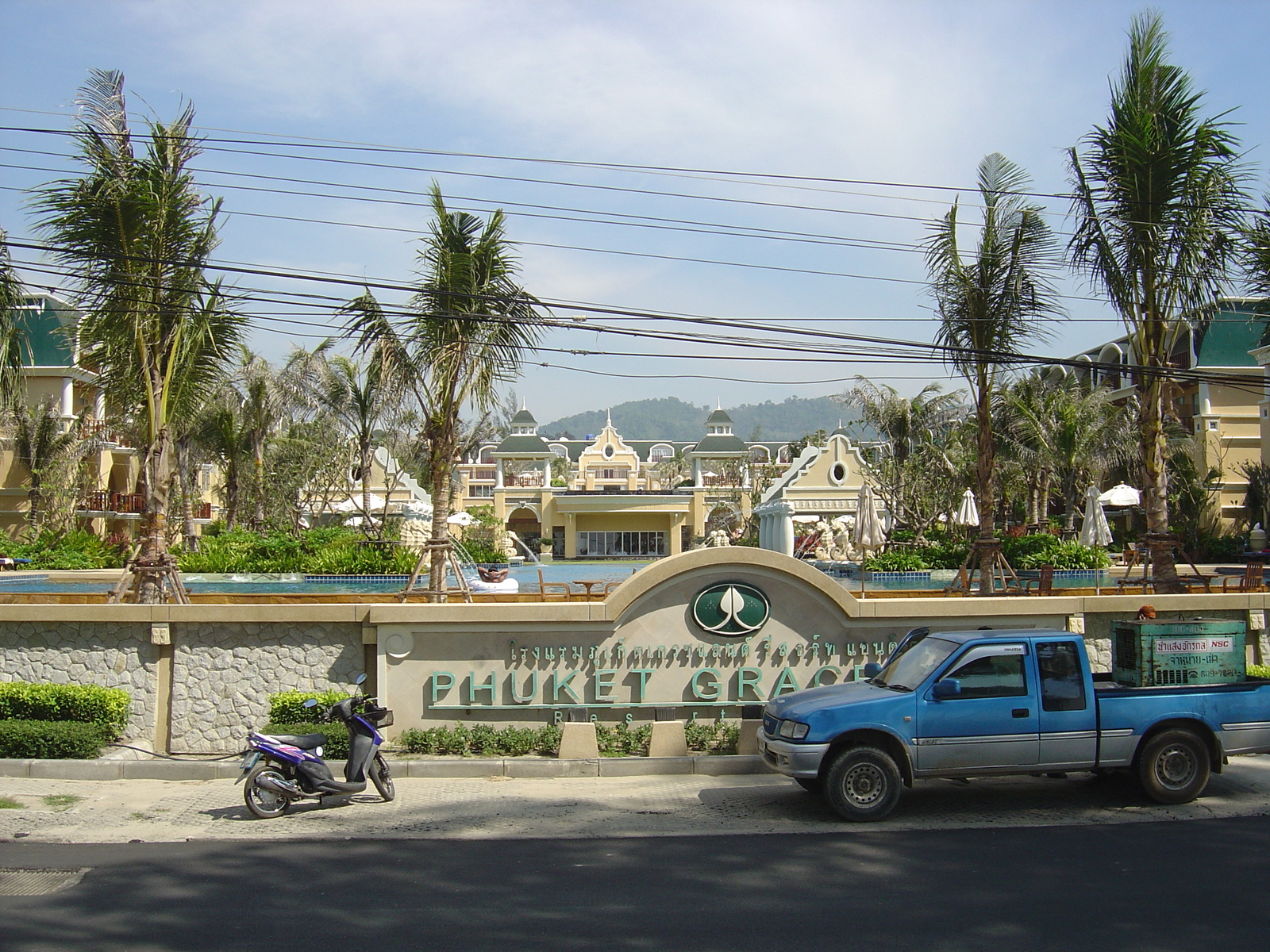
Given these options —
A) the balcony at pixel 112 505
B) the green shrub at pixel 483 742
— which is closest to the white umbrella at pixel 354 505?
the balcony at pixel 112 505

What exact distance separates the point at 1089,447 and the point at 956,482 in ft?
18.0

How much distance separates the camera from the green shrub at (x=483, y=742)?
12516 mm

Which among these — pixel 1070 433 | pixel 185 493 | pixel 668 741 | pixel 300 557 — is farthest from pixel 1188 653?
pixel 185 493

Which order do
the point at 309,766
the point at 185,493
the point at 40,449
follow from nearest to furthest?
the point at 309,766 → the point at 40,449 → the point at 185,493

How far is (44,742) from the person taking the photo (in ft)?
39.0

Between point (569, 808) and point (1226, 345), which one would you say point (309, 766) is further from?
point (1226, 345)

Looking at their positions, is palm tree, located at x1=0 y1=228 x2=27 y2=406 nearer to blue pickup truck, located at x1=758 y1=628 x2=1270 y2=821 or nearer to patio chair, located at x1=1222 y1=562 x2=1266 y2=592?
blue pickup truck, located at x1=758 y1=628 x2=1270 y2=821

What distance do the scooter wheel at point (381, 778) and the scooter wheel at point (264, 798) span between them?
2.97ft

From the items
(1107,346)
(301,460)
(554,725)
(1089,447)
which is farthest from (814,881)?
(1107,346)

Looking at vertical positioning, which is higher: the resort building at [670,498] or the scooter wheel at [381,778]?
the resort building at [670,498]

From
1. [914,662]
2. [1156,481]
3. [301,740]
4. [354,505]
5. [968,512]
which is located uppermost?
[354,505]

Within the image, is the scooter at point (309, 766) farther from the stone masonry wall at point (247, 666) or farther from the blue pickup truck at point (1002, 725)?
the blue pickup truck at point (1002, 725)

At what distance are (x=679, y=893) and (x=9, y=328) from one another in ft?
47.8

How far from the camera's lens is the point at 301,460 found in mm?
43375
